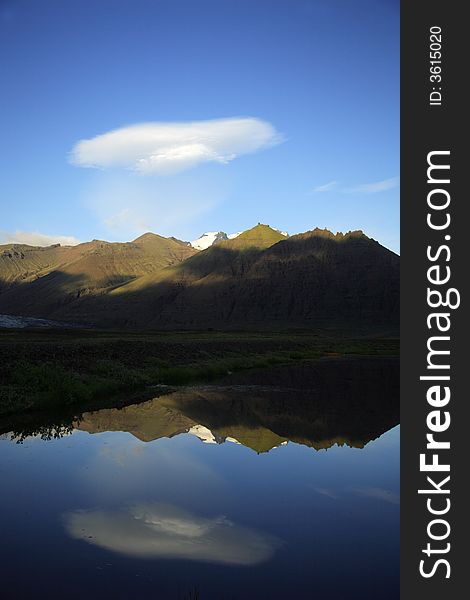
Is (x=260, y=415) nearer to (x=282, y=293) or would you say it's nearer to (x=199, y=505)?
(x=199, y=505)

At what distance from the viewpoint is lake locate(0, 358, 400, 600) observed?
9.21 m

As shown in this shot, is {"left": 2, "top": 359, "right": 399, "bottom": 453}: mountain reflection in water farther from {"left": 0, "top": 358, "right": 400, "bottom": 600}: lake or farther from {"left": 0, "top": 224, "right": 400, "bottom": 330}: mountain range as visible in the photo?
{"left": 0, "top": 224, "right": 400, "bottom": 330}: mountain range

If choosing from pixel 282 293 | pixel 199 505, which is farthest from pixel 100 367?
pixel 282 293

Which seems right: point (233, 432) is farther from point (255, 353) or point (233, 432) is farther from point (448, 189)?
point (255, 353)

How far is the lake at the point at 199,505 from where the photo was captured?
921cm

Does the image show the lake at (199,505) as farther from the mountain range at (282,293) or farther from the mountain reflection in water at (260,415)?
the mountain range at (282,293)

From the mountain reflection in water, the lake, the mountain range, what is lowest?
the lake

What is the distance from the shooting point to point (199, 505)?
13.0 metres

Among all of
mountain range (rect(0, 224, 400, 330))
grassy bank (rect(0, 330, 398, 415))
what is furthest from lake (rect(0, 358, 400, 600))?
mountain range (rect(0, 224, 400, 330))

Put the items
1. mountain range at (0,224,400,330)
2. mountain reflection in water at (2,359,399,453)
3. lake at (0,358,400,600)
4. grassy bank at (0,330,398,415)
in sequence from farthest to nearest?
mountain range at (0,224,400,330) → grassy bank at (0,330,398,415) → mountain reflection in water at (2,359,399,453) → lake at (0,358,400,600)

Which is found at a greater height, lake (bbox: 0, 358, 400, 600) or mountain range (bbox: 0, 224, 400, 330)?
Answer: mountain range (bbox: 0, 224, 400, 330)

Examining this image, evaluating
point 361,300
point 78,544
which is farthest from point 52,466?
point 361,300

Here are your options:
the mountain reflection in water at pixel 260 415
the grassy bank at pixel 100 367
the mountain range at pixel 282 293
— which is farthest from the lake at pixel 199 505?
the mountain range at pixel 282 293

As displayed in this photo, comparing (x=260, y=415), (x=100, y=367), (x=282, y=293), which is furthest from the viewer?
(x=282, y=293)
